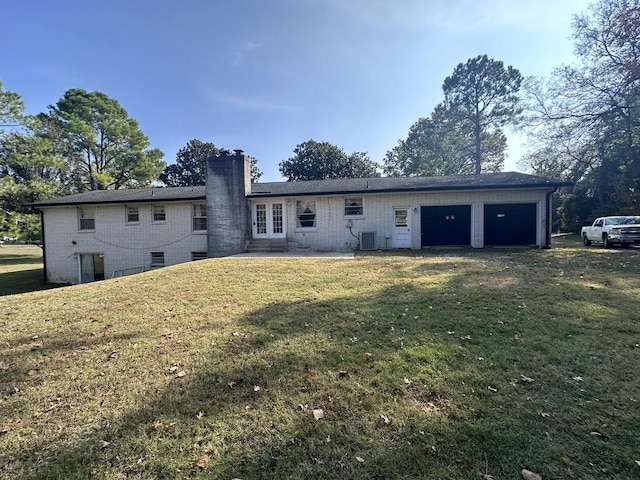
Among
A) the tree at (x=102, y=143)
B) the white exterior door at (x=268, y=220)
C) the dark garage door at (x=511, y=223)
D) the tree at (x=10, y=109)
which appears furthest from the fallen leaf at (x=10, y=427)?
the tree at (x=102, y=143)

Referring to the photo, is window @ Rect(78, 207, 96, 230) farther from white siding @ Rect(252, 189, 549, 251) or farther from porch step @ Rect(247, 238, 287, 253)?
white siding @ Rect(252, 189, 549, 251)

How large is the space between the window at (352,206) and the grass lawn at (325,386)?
31.2 feet

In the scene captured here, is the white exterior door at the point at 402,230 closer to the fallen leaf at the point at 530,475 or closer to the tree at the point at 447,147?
the fallen leaf at the point at 530,475

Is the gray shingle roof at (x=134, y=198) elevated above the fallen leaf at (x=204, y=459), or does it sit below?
above

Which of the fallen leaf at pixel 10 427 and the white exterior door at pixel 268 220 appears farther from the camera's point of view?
the white exterior door at pixel 268 220

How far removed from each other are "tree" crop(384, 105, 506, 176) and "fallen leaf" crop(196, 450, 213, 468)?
3899cm

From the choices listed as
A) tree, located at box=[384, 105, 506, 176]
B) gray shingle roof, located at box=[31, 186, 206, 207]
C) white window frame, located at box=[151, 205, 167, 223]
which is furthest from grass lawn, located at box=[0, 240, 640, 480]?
tree, located at box=[384, 105, 506, 176]

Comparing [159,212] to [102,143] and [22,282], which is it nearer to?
[22,282]

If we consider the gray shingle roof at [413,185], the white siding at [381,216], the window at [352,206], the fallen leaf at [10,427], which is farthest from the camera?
the window at [352,206]

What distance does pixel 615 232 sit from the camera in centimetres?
1487

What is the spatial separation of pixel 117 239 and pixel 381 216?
546 inches

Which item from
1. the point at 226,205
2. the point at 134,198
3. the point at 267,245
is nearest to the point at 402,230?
the point at 267,245

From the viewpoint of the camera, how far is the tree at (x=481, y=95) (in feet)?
106

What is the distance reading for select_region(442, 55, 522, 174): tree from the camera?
106 feet
